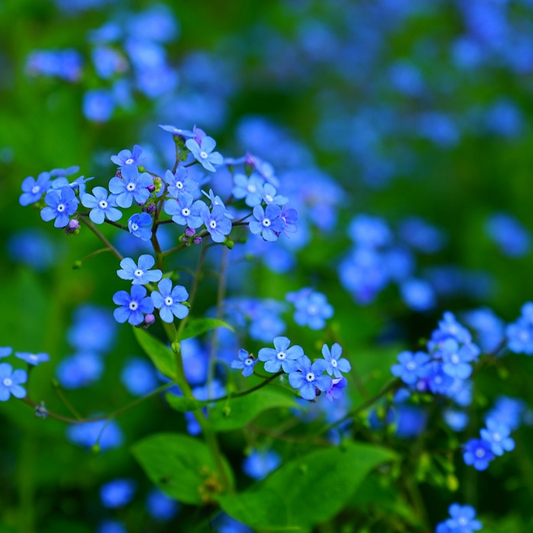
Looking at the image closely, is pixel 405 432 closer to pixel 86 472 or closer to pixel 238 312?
pixel 238 312

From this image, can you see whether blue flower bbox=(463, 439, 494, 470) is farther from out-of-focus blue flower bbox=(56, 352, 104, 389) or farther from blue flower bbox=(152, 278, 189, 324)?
out-of-focus blue flower bbox=(56, 352, 104, 389)

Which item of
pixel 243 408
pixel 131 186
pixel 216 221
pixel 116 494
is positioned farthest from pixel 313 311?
pixel 116 494

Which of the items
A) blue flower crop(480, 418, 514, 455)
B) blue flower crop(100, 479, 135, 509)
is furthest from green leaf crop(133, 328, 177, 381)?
blue flower crop(480, 418, 514, 455)

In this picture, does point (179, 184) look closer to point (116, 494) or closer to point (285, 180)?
point (116, 494)

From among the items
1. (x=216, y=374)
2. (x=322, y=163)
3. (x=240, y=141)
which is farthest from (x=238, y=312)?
(x=322, y=163)

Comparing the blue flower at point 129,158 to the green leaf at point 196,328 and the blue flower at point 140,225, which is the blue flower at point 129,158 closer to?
the blue flower at point 140,225
